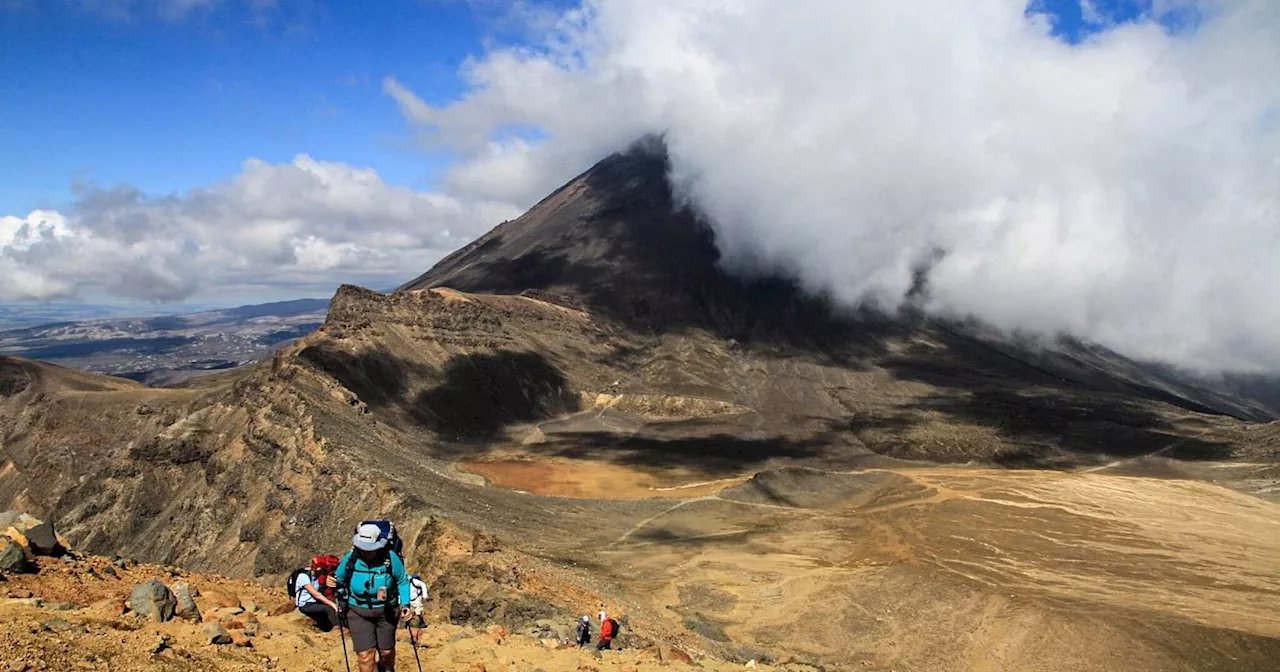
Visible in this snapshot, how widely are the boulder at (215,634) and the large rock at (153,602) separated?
2.26 ft

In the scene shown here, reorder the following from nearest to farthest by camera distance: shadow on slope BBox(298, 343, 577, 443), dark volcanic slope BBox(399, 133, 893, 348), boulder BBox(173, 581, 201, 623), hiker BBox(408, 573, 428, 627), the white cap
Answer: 1. the white cap
2. hiker BBox(408, 573, 428, 627)
3. boulder BBox(173, 581, 201, 623)
4. shadow on slope BBox(298, 343, 577, 443)
5. dark volcanic slope BBox(399, 133, 893, 348)

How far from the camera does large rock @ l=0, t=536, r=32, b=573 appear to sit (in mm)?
10773

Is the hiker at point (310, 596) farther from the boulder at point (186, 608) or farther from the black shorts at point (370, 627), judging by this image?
the boulder at point (186, 608)

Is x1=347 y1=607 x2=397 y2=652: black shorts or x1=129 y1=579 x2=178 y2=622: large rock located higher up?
x1=347 y1=607 x2=397 y2=652: black shorts

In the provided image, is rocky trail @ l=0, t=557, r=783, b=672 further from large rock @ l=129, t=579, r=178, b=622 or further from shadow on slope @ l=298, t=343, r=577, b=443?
shadow on slope @ l=298, t=343, r=577, b=443

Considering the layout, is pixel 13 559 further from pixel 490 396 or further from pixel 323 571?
pixel 490 396

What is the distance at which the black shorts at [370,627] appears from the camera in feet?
26.2

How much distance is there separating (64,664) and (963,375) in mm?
123945

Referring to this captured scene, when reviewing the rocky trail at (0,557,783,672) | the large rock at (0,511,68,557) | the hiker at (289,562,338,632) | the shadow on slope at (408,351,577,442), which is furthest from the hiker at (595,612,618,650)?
the shadow on slope at (408,351,577,442)

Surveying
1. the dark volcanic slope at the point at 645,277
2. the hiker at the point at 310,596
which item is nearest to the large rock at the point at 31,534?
the hiker at the point at 310,596

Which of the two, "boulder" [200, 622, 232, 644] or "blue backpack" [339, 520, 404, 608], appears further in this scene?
"boulder" [200, 622, 232, 644]

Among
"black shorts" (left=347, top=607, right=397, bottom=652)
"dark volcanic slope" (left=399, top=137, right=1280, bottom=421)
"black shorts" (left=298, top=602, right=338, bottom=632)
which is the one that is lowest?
"black shorts" (left=298, top=602, right=338, bottom=632)

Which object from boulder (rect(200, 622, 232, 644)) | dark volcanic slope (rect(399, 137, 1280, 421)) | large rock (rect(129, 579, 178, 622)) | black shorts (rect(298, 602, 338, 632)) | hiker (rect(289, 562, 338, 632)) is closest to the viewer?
hiker (rect(289, 562, 338, 632))

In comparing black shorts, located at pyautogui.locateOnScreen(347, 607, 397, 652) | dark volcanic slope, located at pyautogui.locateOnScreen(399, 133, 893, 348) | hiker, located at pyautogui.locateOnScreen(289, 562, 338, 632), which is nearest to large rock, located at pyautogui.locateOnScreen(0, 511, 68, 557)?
hiker, located at pyautogui.locateOnScreen(289, 562, 338, 632)
